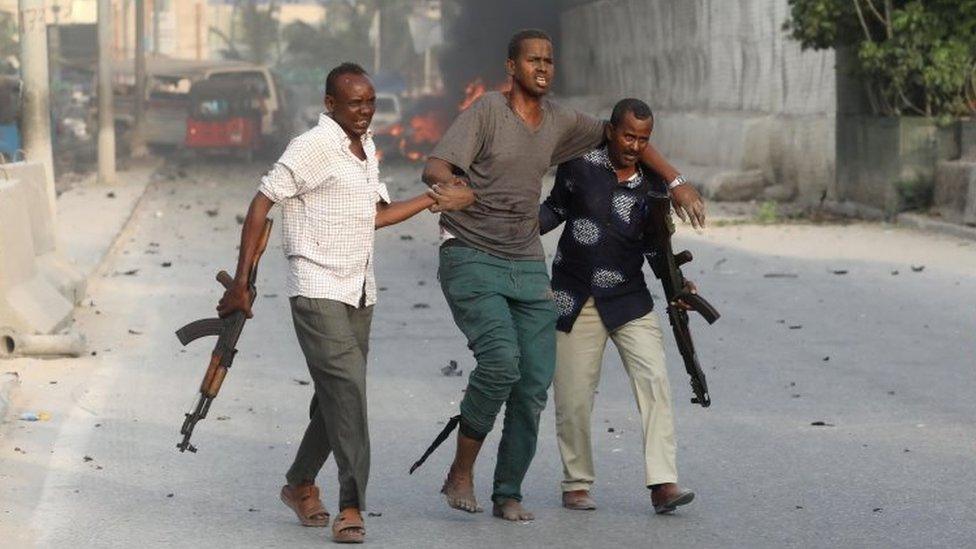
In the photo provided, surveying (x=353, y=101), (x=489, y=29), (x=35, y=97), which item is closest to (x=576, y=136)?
(x=353, y=101)

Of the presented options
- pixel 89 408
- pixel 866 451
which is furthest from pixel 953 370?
pixel 89 408

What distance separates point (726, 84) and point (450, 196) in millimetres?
23929

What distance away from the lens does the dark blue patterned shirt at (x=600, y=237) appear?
260 inches

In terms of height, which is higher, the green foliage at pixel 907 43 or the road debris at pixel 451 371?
the green foliage at pixel 907 43

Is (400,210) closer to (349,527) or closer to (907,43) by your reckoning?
(349,527)

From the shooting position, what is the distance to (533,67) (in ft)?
20.8

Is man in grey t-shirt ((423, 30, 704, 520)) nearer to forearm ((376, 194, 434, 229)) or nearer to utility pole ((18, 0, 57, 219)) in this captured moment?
forearm ((376, 194, 434, 229))

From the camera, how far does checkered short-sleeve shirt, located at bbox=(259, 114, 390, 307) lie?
6113mm

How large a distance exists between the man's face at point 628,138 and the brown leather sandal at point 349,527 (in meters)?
1.48

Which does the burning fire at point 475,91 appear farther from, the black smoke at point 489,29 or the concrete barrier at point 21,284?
the black smoke at point 489,29

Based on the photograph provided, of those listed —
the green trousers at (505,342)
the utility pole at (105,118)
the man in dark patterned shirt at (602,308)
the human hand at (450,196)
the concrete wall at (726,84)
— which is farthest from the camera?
the utility pole at (105,118)

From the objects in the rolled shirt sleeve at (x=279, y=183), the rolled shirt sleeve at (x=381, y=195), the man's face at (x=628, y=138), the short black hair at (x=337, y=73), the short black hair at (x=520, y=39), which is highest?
the short black hair at (x=520, y=39)

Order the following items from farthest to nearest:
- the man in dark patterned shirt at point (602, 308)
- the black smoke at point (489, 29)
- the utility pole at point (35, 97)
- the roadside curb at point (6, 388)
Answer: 1. the black smoke at point (489, 29)
2. the utility pole at point (35, 97)
3. the roadside curb at point (6, 388)
4. the man in dark patterned shirt at point (602, 308)

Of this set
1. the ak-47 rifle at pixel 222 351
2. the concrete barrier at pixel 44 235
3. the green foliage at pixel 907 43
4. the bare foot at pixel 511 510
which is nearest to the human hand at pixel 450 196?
the ak-47 rifle at pixel 222 351
